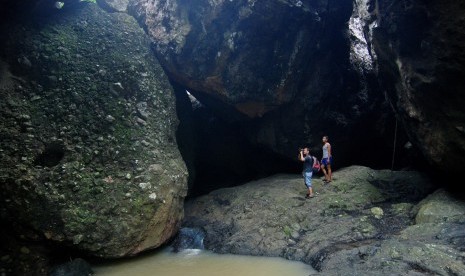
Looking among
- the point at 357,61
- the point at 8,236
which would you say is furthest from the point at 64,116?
the point at 357,61

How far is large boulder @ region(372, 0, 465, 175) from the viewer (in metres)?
7.61

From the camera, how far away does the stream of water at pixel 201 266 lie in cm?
718

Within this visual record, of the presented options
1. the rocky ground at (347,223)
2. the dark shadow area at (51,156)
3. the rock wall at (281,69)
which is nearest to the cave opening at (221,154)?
the rock wall at (281,69)

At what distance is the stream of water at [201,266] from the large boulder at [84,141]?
0.33 metres

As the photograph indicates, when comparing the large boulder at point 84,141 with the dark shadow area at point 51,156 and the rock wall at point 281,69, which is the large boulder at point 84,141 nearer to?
the dark shadow area at point 51,156

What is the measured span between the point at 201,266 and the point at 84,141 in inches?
166

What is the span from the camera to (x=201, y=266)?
774 centimetres

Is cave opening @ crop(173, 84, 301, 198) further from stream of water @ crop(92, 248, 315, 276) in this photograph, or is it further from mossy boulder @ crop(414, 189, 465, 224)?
mossy boulder @ crop(414, 189, 465, 224)

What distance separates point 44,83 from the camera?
8906 mm

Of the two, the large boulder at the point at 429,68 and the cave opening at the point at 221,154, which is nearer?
the large boulder at the point at 429,68

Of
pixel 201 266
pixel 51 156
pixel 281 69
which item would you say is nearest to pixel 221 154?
pixel 281 69

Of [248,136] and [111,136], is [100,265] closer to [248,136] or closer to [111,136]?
[111,136]

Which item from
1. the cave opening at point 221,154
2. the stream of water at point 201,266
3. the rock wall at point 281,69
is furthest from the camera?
the cave opening at point 221,154

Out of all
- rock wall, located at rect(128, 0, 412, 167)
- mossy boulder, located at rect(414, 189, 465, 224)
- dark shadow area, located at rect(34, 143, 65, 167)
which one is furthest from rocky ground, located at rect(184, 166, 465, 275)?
dark shadow area, located at rect(34, 143, 65, 167)
